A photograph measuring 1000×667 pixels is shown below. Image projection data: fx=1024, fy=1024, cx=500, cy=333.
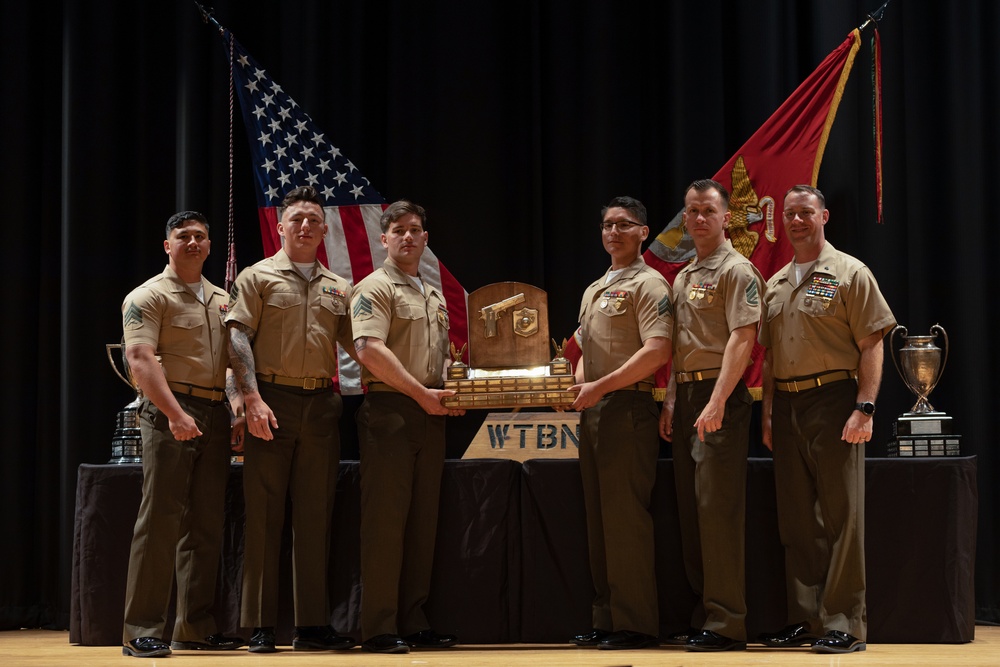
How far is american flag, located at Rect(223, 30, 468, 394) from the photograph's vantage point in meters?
5.66

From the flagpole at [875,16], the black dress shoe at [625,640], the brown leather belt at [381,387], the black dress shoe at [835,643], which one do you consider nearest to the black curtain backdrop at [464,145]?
the flagpole at [875,16]

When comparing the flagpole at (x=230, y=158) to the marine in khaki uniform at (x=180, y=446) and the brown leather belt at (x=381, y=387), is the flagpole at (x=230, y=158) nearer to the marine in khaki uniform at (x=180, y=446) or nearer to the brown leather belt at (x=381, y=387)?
the marine in khaki uniform at (x=180, y=446)

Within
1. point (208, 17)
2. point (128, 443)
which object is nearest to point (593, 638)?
point (128, 443)

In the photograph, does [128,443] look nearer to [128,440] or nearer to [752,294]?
[128,440]

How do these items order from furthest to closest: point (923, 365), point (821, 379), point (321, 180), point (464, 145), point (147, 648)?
point (464, 145) → point (321, 180) → point (923, 365) → point (821, 379) → point (147, 648)

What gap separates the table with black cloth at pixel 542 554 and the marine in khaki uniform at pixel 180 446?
213 millimetres

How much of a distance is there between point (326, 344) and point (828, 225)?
3.03 meters

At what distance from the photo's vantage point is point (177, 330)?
4031 millimetres

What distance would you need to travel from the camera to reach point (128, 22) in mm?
6043

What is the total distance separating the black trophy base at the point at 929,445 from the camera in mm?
4363

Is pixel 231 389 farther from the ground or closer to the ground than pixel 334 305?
closer to the ground

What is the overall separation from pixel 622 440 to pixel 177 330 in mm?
1797

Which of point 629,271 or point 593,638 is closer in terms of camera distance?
point 593,638

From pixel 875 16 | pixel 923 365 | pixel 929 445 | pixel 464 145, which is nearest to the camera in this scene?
pixel 929 445
